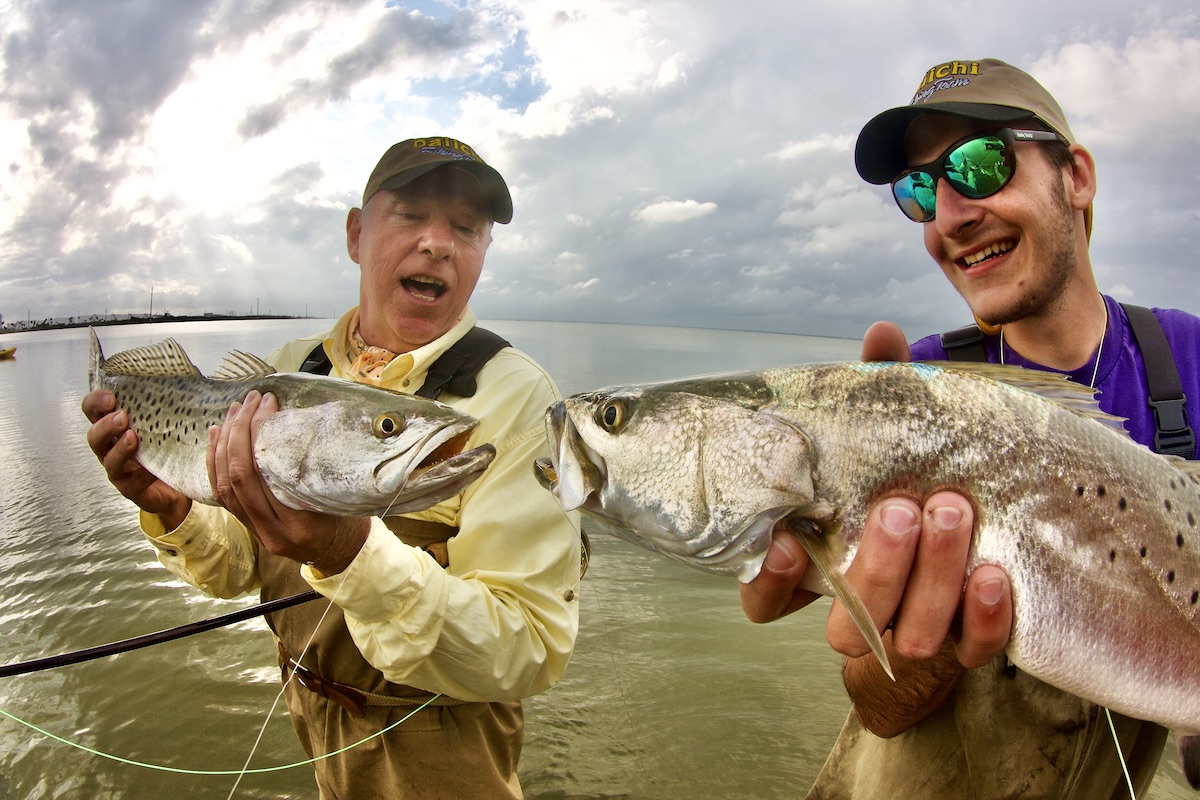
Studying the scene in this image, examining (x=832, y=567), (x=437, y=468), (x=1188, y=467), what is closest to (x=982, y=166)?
(x=1188, y=467)

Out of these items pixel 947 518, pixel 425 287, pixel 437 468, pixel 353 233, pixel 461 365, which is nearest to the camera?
pixel 947 518

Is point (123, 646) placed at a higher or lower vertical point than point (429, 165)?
lower

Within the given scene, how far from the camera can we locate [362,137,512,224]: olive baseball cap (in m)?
3.12

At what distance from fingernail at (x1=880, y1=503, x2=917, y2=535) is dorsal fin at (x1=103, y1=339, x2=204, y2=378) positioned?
333 centimetres

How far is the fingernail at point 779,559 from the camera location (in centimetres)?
192

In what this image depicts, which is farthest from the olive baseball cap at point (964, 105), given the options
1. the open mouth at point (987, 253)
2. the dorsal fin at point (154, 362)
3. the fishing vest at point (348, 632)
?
the dorsal fin at point (154, 362)

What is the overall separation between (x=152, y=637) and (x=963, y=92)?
15.2ft

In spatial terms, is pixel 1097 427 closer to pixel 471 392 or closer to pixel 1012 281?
pixel 1012 281

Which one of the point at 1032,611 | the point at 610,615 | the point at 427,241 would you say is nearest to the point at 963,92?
the point at 1032,611

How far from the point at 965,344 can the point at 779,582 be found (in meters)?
1.73

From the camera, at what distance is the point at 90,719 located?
5500 millimetres

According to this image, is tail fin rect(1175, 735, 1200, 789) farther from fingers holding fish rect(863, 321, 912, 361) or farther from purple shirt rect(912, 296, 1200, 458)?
fingers holding fish rect(863, 321, 912, 361)

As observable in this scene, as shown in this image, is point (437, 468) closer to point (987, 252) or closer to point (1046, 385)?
point (1046, 385)

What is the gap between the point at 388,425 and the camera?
2.48 m
